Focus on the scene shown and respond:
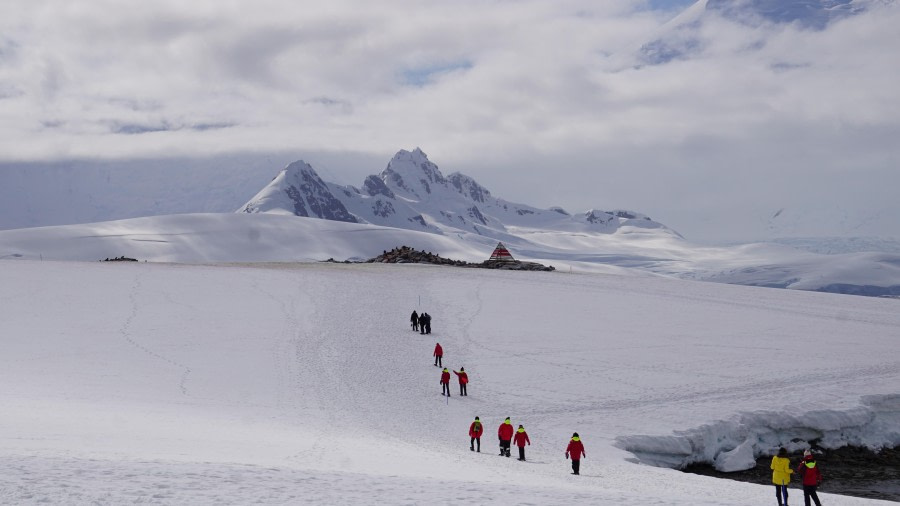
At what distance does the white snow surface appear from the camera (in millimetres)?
15227

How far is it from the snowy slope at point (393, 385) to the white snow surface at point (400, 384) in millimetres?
114

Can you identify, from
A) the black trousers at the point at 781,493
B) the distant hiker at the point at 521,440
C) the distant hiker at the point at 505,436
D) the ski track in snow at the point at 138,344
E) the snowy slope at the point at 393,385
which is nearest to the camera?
the snowy slope at the point at 393,385

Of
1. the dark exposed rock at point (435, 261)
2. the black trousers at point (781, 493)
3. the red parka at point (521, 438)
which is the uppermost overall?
the dark exposed rock at point (435, 261)

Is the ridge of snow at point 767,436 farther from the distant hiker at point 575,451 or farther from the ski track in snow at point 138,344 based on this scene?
the ski track in snow at point 138,344

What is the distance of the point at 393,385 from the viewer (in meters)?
31.8

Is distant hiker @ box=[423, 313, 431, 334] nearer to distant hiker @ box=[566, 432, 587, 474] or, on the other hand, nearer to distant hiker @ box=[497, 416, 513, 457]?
distant hiker @ box=[497, 416, 513, 457]

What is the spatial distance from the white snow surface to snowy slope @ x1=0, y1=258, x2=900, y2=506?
114 millimetres

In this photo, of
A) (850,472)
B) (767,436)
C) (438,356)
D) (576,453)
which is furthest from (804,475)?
(438,356)

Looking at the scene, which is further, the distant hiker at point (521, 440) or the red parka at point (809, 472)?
the distant hiker at point (521, 440)

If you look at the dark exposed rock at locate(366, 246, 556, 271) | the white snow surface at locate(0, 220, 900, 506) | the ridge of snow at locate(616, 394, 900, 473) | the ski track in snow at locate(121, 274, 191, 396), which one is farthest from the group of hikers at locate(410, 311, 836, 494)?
the dark exposed rock at locate(366, 246, 556, 271)

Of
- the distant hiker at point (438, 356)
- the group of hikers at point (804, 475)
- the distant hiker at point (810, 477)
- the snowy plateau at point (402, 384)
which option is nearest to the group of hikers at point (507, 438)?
the snowy plateau at point (402, 384)

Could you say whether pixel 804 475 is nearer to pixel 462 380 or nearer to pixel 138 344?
pixel 462 380

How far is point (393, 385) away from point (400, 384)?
12.9 inches

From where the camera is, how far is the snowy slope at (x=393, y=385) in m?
15.1
